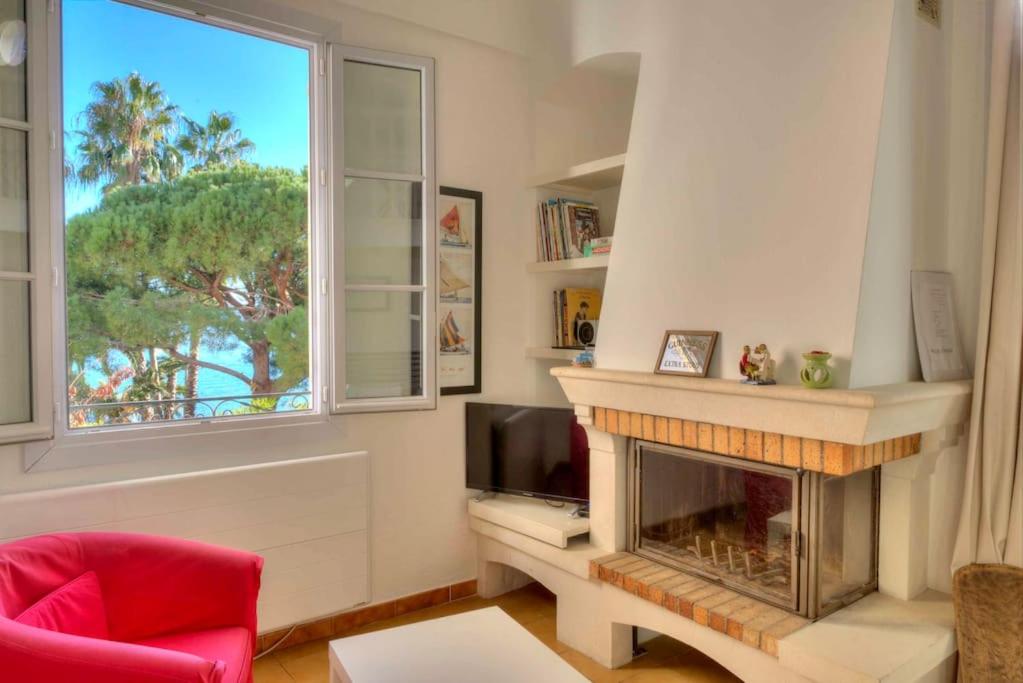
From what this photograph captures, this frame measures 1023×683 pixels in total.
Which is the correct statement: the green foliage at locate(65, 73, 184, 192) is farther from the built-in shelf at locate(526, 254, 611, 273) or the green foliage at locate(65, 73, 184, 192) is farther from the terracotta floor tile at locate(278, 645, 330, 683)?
the terracotta floor tile at locate(278, 645, 330, 683)

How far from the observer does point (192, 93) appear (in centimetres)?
265

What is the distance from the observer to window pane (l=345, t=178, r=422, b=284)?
283 centimetres

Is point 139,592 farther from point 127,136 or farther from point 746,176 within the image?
point 746,176

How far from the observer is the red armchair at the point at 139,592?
1806 mm

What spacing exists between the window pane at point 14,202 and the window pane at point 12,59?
8cm

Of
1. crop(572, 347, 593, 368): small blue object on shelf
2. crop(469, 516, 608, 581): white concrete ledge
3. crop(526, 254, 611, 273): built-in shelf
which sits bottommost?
crop(469, 516, 608, 581): white concrete ledge

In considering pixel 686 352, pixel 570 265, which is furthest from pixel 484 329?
pixel 686 352

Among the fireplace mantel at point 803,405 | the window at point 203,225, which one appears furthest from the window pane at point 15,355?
the fireplace mantel at point 803,405

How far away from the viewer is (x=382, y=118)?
2.89m

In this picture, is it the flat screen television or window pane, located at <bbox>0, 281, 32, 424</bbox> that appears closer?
window pane, located at <bbox>0, 281, 32, 424</bbox>

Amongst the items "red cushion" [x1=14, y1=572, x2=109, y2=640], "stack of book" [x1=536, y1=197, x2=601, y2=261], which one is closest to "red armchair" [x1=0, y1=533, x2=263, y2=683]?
"red cushion" [x1=14, y1=572, x2=109, y2=640]

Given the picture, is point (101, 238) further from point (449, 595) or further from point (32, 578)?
point (449, 595)

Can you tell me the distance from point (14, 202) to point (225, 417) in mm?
1000

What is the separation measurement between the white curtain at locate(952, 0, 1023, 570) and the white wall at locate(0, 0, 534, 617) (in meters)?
1.89
